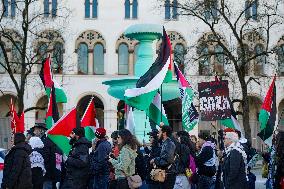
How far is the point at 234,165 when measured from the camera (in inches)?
382

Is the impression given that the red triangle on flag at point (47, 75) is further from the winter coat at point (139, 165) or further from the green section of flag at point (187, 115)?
the winter coat at point (139, 165)

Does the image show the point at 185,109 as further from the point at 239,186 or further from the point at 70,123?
the point at 239,186

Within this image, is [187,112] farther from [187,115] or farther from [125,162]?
[125,162]

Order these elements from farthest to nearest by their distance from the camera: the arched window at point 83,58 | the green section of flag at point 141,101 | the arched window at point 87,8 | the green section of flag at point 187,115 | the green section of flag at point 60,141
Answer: the arched window at point 87,8, the arched window at point 83,58, the green section of flag at point 187,115, the green section of flag at point 141,101, the green section of flag at point 60,141

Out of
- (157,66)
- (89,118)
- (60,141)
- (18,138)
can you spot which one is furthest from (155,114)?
(18,138)

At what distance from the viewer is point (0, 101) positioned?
41719 mm

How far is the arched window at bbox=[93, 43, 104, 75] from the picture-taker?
41.6 m

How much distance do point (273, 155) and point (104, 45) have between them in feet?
104

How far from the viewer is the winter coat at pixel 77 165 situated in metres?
10.5

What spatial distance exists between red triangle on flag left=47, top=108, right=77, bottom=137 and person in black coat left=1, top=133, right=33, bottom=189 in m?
1.19

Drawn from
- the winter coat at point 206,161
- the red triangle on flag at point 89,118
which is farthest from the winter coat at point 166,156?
the red triangle on flag at point 89,118

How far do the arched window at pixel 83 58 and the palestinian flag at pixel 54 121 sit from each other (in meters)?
28.1

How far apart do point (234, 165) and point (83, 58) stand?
32.3 metres

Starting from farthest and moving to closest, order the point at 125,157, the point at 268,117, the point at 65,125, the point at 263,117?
the point at 263,117
the point at 268,117
the point at 65,125
the point at 125,157
